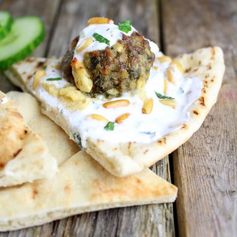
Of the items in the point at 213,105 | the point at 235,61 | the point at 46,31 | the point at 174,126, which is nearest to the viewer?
the point at 174,126

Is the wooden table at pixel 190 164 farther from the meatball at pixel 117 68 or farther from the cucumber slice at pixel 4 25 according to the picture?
the meatball at pixel 117 68

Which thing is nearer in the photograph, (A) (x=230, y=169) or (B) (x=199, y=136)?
(A) (x=230, y=169)

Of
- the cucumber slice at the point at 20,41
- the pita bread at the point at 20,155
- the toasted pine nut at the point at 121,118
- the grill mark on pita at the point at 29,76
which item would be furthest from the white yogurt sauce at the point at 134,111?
the cucumber slice at the point at 20,41

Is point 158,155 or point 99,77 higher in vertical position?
point 99,77

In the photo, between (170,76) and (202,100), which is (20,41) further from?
(202,100)

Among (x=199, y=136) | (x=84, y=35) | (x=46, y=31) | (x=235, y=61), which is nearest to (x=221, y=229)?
(x=199, y=136)

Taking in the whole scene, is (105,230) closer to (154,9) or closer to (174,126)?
(174,126)

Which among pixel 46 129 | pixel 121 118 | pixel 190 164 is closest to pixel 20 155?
pixel 46 129

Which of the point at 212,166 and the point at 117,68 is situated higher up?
the point at 117,68
